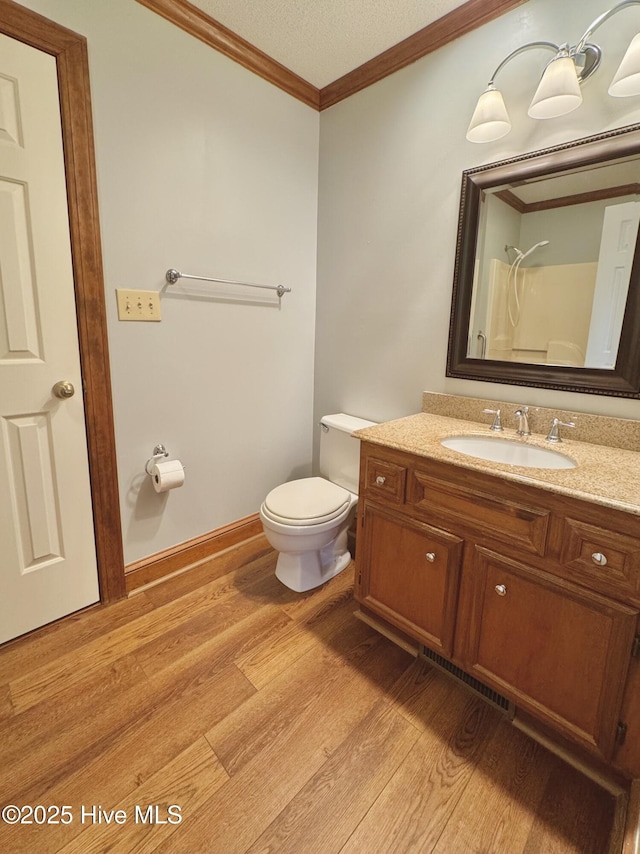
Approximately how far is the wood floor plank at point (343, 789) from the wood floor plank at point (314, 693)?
3.1 inches

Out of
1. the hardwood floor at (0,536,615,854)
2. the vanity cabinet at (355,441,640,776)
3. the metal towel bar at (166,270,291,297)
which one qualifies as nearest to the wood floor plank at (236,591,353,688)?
the hardwood floor at (0,536,615,854)

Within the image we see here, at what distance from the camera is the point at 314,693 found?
1346mm

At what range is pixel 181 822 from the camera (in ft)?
3.25

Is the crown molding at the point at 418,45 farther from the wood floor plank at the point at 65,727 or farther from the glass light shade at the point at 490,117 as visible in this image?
the wood floor plank at the point at 65,727

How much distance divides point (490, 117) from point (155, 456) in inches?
70.1

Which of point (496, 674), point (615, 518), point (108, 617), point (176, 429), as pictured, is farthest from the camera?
point (176, 429)

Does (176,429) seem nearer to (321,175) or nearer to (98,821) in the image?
(98,821)

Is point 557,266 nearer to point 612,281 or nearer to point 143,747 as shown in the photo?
point 612,281

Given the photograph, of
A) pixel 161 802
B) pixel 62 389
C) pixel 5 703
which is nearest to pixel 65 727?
pixel 5 703

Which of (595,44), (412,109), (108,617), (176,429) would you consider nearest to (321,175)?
(412,109)

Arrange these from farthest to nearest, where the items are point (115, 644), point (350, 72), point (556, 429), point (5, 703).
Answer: point (350, 72)
point (115, 644)
point (556, 429)
point (5, 703)

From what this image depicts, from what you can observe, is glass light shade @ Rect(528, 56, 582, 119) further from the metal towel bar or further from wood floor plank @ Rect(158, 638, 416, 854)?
wood floor plank @ Rect(158, 638, 416, 854)

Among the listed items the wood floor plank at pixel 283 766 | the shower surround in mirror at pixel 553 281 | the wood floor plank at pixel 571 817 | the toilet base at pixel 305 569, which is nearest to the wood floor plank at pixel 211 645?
the toilet base at pixel 305 569

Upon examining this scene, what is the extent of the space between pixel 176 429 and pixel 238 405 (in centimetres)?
35
